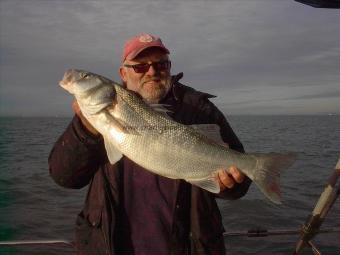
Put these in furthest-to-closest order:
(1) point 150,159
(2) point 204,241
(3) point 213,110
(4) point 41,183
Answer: (4) point 41,183, (3) point 213,110, (2) point 204,241, (1) point 150,159

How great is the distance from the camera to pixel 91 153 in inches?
143

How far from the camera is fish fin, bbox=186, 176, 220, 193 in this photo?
3.63 meters

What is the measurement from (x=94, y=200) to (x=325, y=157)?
21983mm

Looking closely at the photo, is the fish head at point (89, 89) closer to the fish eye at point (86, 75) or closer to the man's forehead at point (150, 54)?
the fish eye at point (86, 75)

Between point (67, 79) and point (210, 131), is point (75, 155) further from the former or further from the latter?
point (210, 131)

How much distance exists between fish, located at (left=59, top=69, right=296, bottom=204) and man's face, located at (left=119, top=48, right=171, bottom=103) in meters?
0.49

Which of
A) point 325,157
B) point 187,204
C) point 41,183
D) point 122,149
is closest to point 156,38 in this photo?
point 122,149

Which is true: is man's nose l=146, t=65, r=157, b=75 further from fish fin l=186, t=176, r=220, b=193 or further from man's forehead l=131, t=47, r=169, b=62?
fish fin l=186, t=176, r=220, b=193

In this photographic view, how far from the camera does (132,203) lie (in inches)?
150

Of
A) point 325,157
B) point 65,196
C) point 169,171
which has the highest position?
point 169,171

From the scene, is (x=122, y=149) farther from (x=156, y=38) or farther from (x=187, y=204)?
(x=156, y=38)

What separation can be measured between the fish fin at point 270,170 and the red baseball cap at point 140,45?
5.46 ft

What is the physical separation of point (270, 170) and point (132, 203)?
1.43m

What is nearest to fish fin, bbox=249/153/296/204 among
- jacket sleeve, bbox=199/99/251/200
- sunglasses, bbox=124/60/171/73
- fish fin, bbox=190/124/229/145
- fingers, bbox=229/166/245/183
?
fingers, bbox=229/166/245/183
